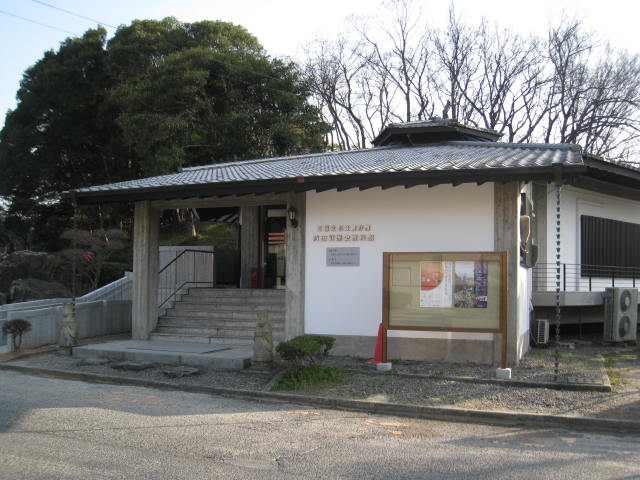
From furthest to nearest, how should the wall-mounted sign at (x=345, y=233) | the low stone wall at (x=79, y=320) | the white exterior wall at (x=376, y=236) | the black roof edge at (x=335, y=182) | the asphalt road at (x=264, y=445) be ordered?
the low stone wall at (x=79, y=320), the wall-mounted sign at (x=345, y=233), the white exterior wall at (x=376, y=236), the black roof edge at (x=335, y=182), the asphalt road at (x=264, y=445)

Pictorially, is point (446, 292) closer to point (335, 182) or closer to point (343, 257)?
point (343, 257)

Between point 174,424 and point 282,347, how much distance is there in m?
2.70

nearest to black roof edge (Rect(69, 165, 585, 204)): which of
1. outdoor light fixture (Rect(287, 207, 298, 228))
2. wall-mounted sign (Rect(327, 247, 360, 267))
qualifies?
outdoor light fixture (Rect(287, 207, 298, 228))

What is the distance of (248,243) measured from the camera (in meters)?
17.1

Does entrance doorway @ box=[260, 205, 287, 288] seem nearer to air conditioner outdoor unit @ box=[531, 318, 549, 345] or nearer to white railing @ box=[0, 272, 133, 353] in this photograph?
white railing @ box=[0, 272, 133, 353]

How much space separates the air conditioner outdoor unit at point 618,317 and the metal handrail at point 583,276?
849 millimetres

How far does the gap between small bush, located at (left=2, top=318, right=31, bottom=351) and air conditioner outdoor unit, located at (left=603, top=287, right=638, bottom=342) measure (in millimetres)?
12822

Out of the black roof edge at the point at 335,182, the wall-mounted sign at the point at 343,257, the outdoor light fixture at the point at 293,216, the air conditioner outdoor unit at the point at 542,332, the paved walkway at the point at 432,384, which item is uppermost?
the black roof edge at the point at 335,182

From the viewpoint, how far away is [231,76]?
2542cm

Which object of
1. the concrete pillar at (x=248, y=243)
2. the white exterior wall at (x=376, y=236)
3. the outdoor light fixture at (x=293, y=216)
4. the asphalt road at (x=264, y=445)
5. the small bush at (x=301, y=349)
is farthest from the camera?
the concrete pillar at (x=248, y=243)

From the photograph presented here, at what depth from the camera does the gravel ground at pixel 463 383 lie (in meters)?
7.61

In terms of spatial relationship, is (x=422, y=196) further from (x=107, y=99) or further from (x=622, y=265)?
(x=107, y=99)

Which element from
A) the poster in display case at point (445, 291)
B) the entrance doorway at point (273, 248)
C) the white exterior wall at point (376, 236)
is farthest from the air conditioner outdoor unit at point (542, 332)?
the entrance doorway at point (273, 248)

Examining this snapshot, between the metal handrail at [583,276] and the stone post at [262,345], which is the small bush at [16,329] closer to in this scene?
the stone post at [262,345]
